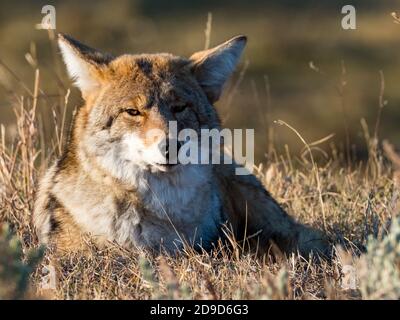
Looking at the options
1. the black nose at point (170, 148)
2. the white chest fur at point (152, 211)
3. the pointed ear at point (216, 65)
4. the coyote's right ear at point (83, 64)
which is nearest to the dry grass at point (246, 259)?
the white chest fur at point (152, 211)

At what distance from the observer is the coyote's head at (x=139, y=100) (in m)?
6.19

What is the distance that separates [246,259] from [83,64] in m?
1.76

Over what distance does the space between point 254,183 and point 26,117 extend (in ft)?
6.20

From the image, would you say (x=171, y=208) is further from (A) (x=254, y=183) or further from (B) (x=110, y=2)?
(B) (x=110, y=2)

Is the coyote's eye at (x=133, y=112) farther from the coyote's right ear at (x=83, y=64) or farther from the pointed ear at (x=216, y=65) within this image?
the pointed ear at (x=216, y=65)

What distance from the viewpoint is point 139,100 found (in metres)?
6.27

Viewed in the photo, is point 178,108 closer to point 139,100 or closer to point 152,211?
point 139,100

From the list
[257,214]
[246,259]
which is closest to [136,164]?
[246,259]

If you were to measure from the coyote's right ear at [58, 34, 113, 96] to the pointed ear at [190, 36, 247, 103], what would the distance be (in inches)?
26.0

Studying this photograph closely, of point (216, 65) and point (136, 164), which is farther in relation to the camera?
point (216, 65)

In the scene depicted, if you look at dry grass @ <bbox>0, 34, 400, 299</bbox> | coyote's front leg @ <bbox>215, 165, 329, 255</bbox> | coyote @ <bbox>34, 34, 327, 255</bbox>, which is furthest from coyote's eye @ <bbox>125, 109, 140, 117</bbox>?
coyote's front leg @ <bbox>215, 165, 329, 255</bbox>

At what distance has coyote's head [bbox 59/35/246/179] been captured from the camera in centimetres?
619

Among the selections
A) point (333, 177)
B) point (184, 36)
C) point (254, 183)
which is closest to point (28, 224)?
point (254, 183)

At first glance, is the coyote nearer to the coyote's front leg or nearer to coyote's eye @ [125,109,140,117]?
coyote's eye @ [125,109,140,117]
